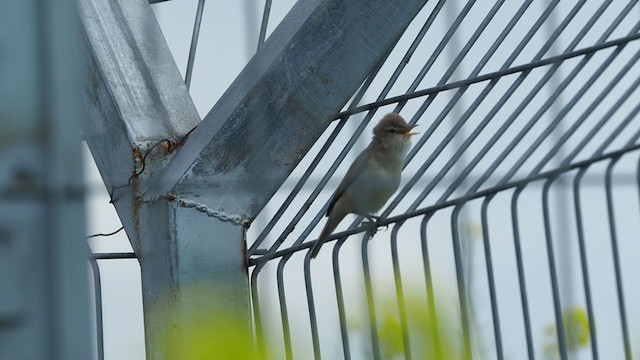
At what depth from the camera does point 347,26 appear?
3.78 metres

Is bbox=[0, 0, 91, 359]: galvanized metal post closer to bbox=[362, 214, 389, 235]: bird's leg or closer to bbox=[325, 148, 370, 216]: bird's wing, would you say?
bbox=[362, 214, 389, 235]: bird's leg

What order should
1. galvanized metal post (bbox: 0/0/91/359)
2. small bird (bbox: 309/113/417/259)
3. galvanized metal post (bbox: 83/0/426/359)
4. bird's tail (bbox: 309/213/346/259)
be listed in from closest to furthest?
galvanized metal post (bbox: 0/0/91/359)
galvanized metal post (bbox: 83/0/426/359)
bird's tail (bbox: 309/213/346/259)
small bird (bbox: 309/113/417/259)

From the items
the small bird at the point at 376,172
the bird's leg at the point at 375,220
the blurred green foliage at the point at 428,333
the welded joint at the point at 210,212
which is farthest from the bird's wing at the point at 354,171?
the blurred green foliage at the point at 428,333

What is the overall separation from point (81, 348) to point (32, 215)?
0.12 metres

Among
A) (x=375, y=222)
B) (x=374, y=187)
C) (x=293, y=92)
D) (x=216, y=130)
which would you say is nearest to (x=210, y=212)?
(x=216, y=130)

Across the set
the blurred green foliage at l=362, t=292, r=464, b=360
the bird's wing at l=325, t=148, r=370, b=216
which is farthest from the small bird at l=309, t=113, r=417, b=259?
the blurred green foliage at l=362, t=292, r=464, b=360

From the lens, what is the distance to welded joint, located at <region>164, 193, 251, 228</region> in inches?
148

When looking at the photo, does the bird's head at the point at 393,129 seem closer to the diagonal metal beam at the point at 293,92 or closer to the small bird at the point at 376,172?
the small bird at the point at 376,172

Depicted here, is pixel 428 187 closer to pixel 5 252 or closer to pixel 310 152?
pixel 310 152

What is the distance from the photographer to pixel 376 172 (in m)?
4.99

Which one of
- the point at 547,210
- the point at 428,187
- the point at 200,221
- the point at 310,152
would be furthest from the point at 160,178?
the point at 547,210

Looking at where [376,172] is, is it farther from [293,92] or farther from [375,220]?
[293,92]

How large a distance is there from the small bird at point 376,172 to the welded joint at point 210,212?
2.26 feet

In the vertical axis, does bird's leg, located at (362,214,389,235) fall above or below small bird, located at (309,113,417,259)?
below
